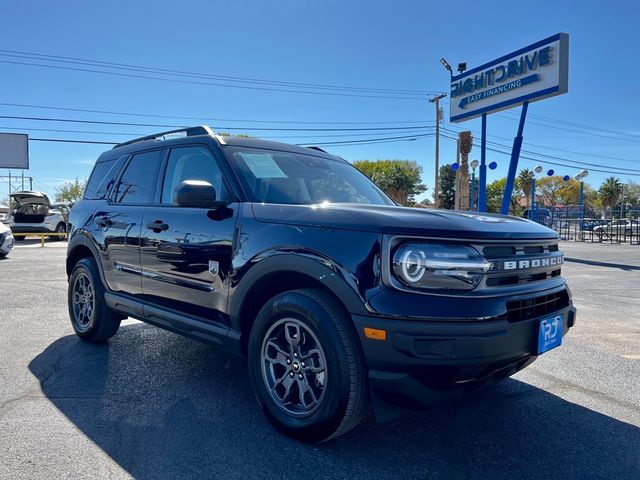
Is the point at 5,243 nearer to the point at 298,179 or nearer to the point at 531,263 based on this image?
the point at 298,179

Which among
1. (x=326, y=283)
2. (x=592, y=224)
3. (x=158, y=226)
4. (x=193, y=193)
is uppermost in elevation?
(x=592, y=224)

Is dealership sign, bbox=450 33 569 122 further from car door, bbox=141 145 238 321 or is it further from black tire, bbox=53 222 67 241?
black tire, bbox=53 222 67 241

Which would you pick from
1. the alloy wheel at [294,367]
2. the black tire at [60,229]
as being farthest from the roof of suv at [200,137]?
the black tire at [60,229]

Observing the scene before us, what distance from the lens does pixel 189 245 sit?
334 cm

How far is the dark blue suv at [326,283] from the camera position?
2.33m

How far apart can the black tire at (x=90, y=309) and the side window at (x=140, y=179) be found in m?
0.81

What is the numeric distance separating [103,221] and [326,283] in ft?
9.13

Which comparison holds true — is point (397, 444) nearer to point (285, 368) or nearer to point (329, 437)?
point (329, 437)

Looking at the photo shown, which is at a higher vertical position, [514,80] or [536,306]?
[514,80]

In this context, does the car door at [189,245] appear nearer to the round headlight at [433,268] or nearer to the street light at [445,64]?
the round headlight at [433,268]

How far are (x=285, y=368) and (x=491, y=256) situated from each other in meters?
1.35

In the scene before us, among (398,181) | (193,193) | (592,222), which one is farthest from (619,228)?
(398,181)

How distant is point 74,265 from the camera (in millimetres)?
5035

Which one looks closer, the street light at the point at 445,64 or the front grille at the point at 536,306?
the front grille at the point at 536,306
